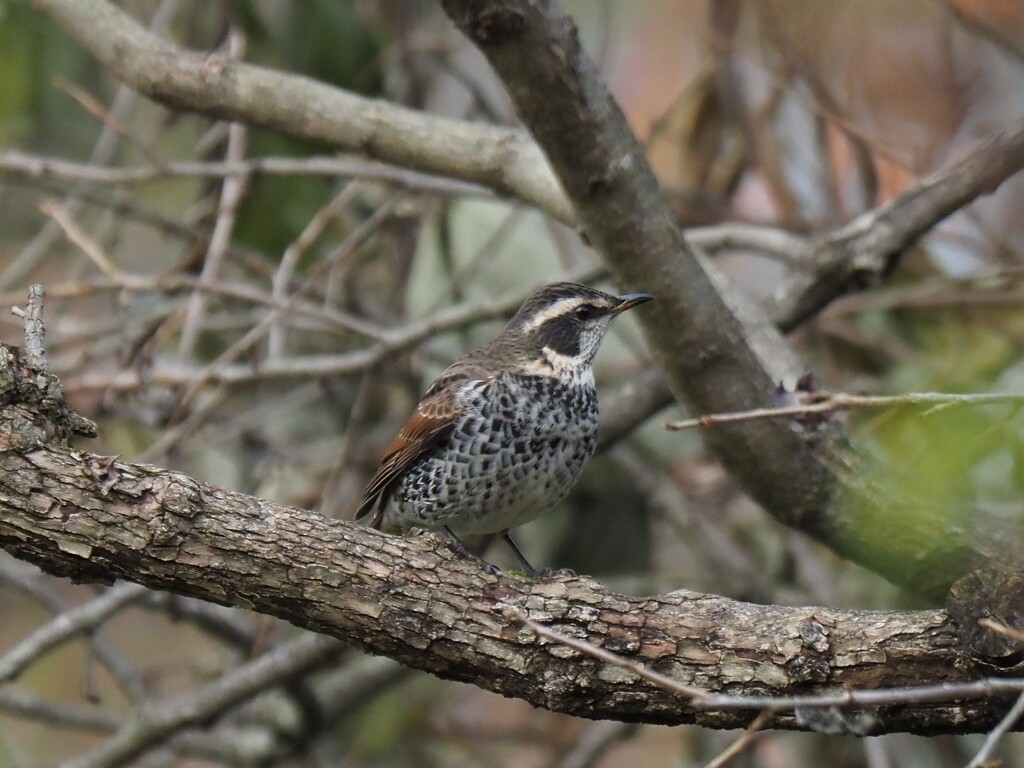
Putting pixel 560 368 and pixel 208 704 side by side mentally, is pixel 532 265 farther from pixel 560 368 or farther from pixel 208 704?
pixel 208 704

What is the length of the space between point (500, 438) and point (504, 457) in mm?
74

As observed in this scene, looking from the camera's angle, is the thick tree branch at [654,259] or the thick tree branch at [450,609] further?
the thick tree branch at [654,259]

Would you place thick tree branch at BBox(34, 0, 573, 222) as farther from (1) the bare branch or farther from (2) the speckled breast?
(1) the bare branch

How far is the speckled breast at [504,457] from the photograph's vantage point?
14.9ft

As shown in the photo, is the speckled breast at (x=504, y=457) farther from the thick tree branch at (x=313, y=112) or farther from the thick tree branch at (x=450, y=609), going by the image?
the thick tree branch at (x=450, y=609)

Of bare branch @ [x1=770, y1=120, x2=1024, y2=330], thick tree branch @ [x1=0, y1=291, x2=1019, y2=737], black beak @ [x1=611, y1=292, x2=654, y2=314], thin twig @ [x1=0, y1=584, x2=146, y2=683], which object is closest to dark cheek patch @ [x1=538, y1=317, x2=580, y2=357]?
black beak @ [x1=611, y1=292, x2=654, y2=314]

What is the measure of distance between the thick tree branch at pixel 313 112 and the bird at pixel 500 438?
577 millimetres

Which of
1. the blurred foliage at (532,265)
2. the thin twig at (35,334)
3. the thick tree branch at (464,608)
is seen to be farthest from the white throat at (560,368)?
the thin twig at (35,334)

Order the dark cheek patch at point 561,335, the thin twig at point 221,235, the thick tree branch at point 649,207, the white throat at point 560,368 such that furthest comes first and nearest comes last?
the thin twig at point 221,235 → the dark cheek patch at point 561,335 → the white throat at point 560,368 → the thick tree branch at point 649,207

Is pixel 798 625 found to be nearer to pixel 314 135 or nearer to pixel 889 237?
pixel 889 237

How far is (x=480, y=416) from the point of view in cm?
460

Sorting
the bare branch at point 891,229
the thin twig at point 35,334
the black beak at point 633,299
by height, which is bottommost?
the thin twig at point 35,334

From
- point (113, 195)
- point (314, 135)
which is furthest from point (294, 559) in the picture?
point (113, 195)

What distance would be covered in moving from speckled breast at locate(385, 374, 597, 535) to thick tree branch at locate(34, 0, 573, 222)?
0.70 meters
